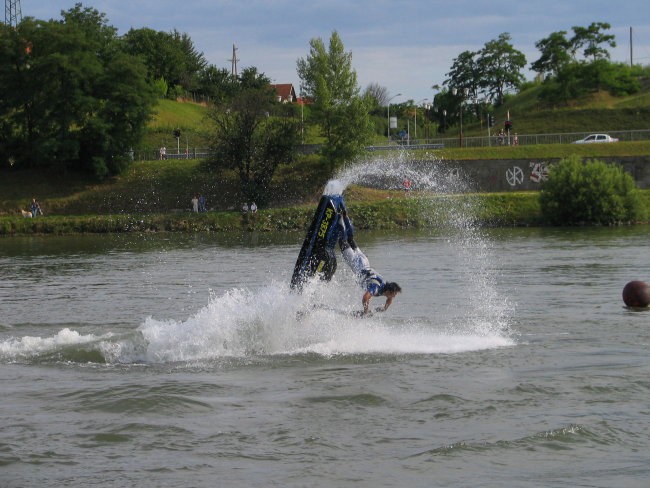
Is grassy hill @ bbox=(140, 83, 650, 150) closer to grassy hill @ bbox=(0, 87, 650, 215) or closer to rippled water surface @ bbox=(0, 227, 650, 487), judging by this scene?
grassy hill @ bbox=(0, 87, 650, 215)

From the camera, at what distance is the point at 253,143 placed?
7050cm

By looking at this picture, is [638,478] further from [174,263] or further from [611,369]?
[174,263]

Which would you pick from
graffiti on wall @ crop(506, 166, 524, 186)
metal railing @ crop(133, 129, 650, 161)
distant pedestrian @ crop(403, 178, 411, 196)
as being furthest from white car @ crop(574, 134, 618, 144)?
distant pedestrian @ crop(403, 178, 411, 196)

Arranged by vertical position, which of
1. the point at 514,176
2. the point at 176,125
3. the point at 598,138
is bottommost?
the point at 514,176

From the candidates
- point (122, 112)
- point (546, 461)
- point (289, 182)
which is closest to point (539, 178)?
point (289, 182)

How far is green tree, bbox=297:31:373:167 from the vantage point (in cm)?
7088

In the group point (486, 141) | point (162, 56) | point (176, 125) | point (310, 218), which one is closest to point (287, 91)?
point (162, 56)

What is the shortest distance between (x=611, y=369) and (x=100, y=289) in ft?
54.6

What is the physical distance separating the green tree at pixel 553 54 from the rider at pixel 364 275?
10517 centimetres

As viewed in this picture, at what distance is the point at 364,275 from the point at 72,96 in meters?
61.0

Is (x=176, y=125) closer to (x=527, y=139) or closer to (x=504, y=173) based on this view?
(x=527, y=139)

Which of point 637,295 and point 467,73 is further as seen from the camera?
point 467,73

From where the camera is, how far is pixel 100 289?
26531 mm

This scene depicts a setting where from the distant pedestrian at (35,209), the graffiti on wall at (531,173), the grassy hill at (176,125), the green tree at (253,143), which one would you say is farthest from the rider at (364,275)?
the grassy hill at (176,125)
